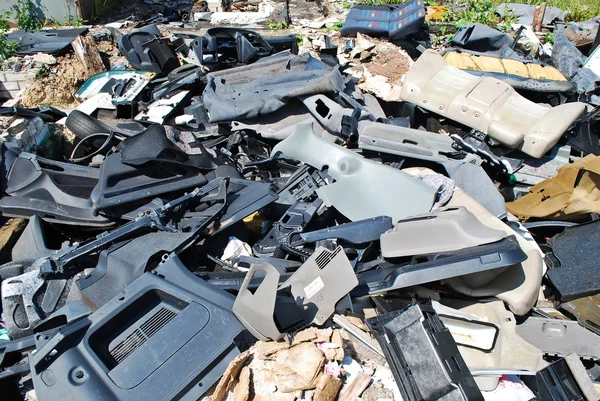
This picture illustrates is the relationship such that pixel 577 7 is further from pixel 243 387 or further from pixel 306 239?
pixel 243 387

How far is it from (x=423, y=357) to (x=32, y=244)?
2.29m

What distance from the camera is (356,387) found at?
1.90 m

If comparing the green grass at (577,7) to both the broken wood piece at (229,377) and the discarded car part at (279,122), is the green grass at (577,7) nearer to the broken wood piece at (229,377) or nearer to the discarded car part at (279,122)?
the discarded car part at (279,122)

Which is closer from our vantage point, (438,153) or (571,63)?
(438,153)

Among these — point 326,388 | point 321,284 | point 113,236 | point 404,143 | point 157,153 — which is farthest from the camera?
point 404,143

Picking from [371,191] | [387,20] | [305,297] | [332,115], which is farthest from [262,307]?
[387,20]

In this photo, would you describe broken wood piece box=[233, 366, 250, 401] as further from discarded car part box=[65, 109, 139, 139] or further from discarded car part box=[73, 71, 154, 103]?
discarded car part box=[73, 71, 154, 103]

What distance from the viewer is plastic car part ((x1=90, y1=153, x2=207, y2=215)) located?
8.79 ft

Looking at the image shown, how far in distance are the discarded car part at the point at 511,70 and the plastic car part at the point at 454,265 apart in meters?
2.25

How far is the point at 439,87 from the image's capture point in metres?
3.82

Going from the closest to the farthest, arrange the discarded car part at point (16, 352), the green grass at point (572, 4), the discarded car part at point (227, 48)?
1. the discarded car part at point (16, 352)
2. the discarded car part at point (227, 48)
3. the green grass at point (572, 4)

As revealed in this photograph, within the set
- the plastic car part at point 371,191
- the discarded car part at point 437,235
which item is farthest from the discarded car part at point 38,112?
the discarded car part at point 437,235

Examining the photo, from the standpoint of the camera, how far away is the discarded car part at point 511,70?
3918 mm

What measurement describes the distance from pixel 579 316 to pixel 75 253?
2.69 metres
